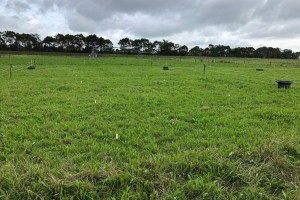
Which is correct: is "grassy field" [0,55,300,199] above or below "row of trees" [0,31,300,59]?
below

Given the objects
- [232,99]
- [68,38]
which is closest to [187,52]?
[68,38]

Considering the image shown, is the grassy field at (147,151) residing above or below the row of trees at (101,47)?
below

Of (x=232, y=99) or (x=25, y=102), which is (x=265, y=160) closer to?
(x=232, y=99)

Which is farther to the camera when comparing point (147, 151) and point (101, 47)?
point (101, 47)

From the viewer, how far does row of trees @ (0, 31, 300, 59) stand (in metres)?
103

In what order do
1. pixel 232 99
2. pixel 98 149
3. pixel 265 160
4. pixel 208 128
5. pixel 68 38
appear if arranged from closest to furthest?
pixel 265 160
pixel 98 149
pixel 208 128
pixel 232 99
pixel 68 38

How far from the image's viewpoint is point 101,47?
10638 centimetres

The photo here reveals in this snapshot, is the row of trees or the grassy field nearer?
the grassy field

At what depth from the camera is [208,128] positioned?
5.36 metres

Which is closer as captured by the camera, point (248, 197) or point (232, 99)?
point (248, 197)

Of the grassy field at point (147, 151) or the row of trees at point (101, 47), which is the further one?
the row of trees at point (101, 47)

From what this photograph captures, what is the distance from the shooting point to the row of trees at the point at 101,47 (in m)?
103

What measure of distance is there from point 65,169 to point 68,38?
382ft

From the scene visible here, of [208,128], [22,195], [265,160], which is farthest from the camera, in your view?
[208,128]
